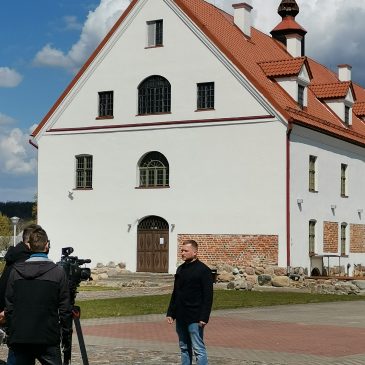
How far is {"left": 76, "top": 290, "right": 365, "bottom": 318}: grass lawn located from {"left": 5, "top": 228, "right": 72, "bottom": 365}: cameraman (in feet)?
38.1

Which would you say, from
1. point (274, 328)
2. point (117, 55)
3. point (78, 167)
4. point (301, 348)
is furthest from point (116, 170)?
point (301, 348)

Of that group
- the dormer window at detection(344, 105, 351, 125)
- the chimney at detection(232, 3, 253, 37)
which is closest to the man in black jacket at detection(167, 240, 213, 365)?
the chimney at detection(232, 3, 253, 37)

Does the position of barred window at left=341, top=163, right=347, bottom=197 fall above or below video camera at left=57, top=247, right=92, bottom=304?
above

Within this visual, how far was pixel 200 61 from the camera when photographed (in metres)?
35.1

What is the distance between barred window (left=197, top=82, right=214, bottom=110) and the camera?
35.0 metres

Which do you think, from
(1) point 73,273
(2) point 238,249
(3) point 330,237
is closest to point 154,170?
(2) point 238,249

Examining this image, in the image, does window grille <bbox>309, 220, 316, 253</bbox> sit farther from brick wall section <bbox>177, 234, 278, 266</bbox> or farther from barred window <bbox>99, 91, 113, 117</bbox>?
barred window <bbox>99, 91, 113, 117</bbox>

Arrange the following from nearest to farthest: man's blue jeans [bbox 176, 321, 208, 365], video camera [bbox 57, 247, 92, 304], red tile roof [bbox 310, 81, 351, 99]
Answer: video camera [bbox 57, 247, 92, 304], man's blue jeans [bbox 176, 321, 208, 365], red tile roof [bbox 310, 81, 351, 99]

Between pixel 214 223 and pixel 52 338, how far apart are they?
1071 inches

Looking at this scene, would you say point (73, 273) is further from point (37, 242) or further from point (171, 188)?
point (171, 188)

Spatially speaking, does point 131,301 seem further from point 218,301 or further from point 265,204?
point 265,204

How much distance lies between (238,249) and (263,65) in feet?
27.6

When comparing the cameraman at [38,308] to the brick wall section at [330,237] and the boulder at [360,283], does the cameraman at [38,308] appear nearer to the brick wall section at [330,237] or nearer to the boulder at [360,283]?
the boulder at [360,283]

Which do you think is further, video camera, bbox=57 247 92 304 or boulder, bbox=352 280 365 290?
boulder, bbox=352 280 365 290
